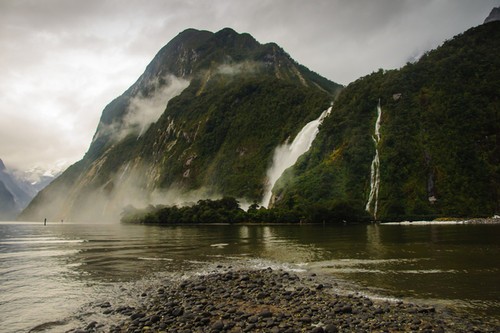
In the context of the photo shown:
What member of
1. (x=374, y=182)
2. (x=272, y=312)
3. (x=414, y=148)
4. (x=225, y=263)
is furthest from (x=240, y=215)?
(x=272, y=312)

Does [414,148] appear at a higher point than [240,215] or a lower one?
higher

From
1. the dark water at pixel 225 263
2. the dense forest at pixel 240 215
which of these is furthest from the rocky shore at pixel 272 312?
the dense forest at pixel 240 215

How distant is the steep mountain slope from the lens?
10806 cm

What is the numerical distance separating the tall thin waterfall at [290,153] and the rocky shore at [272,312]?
14319 cm

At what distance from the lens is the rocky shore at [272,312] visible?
13.5m

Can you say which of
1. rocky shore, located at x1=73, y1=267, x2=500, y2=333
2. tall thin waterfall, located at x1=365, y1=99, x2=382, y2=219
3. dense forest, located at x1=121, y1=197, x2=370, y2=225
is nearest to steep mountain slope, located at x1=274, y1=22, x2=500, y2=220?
tall thin waterfall, located at x1=365, y1=99, x2=382, y2=219

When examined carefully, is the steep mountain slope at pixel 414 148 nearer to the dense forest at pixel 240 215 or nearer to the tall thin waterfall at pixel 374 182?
the tall thin waterfall at pixel 374 182

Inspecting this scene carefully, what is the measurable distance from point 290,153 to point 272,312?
16329 centimetres

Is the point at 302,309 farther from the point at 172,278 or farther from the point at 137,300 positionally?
the point at 172,278

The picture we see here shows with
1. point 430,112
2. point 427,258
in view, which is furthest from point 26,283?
point 430,112

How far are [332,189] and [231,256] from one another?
300ft

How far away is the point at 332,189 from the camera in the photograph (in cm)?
12362

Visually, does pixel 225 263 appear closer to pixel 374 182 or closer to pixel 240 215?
pixel 240 215

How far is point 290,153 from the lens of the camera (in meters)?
177
